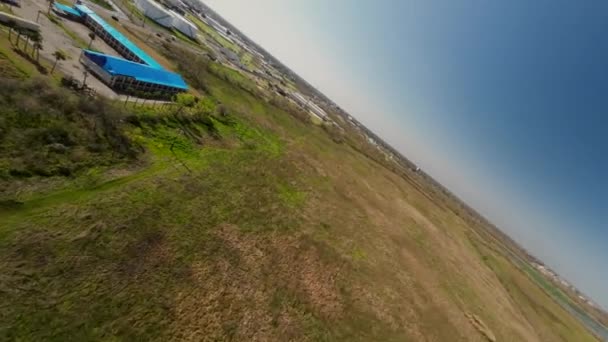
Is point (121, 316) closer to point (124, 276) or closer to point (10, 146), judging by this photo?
point (124, 276)

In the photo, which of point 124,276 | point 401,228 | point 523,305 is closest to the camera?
point 124,276

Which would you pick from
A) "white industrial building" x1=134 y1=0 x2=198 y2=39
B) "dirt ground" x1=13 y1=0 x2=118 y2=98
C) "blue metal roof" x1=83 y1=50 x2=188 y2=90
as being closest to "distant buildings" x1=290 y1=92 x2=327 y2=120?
"white industrial building" x1=134 y1=0 x2=198 y2=39

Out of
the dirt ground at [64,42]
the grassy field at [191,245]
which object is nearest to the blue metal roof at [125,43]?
the dirt ground at [64,42]

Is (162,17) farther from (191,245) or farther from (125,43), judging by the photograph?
(191,245)

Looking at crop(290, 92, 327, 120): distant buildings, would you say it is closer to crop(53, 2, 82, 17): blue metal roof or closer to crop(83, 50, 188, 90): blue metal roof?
crop(83, 50, 188, 90): blue metal roof

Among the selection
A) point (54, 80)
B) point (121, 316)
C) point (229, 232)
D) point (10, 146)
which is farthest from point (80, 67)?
point (121, 316)

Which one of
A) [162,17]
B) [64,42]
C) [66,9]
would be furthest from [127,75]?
[162,17]

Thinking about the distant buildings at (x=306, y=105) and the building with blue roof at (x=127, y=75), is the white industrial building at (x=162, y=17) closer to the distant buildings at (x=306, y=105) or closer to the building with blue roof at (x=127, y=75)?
the distant buildings at (x=306, y=105)
